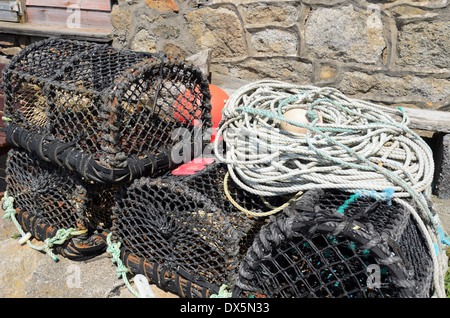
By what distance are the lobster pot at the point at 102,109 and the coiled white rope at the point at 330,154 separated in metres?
0.30

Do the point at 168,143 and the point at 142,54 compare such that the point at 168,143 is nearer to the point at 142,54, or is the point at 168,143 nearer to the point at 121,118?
the point at 121,118

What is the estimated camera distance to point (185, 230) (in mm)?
1925

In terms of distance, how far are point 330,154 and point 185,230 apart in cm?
80

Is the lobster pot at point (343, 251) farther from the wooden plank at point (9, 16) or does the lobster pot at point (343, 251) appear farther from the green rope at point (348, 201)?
the wooden plank at point (9, 16)

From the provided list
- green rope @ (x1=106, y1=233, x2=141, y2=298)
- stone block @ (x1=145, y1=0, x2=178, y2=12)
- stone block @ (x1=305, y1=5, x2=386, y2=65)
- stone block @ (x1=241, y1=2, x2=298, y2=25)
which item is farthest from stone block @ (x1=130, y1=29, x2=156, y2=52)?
green rope @ (x1=106, y1=233, x2=141, y2=298)

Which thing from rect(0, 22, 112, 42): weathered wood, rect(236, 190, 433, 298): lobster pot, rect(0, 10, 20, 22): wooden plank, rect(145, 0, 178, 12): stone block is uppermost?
rect(145, 0, 178, 12): stone block

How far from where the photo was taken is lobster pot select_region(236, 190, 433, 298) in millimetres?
1329

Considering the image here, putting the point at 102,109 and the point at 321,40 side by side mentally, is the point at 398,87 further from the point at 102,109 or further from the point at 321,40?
the point at 102,109

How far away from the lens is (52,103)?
2.16 meters

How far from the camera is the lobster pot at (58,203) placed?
221 cm

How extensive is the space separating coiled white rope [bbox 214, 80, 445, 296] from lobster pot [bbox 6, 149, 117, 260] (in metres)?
0.80

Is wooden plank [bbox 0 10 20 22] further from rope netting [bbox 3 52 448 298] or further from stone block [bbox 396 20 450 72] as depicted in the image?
stone block [bbox 396 20 450 72]

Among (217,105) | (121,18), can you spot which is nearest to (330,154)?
(217,105)
